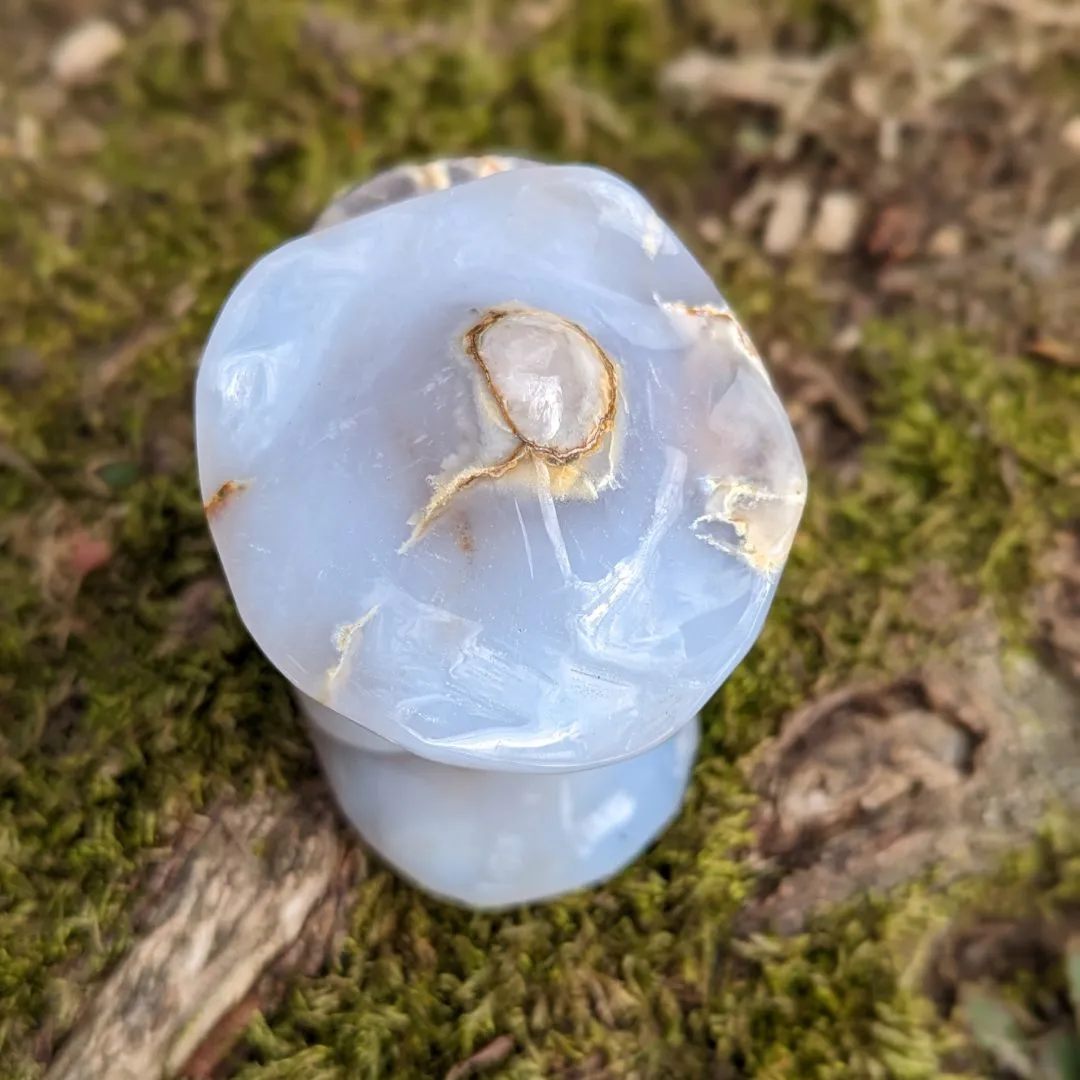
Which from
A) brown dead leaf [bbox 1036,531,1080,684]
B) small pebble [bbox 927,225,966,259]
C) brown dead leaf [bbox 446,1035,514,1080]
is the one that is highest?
small pebble [bbox 927,225,966,259]

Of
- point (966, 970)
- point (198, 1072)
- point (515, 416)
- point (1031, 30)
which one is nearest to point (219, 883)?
point (198, 1072)

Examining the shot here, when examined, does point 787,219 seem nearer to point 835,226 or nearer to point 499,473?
point 835,226

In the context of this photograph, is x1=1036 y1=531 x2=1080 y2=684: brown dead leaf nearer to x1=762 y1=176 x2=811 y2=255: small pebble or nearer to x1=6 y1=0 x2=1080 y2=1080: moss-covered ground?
x1=6 y1=0 x2=1080 y2=1080: moss-covered ground

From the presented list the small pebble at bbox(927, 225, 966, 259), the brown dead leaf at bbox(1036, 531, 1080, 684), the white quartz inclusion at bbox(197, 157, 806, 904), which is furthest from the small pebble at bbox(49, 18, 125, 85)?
the brown dead leaf at bbox(1036, 531, 1080, 684)

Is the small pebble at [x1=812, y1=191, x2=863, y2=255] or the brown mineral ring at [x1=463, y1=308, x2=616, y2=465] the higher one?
the brown mineral ring at [x1=463, y1=308, x2=616, y2=465]

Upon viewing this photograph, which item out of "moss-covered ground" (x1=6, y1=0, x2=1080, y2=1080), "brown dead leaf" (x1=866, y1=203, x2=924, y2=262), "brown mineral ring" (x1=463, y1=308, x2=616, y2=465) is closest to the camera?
"brown mineral ring" (x1=463, y1=308, x2=616, y2=465)

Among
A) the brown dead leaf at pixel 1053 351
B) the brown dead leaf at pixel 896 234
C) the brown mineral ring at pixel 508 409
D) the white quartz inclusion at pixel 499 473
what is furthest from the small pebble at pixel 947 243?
the brown mineral ring at pixel 508 409
